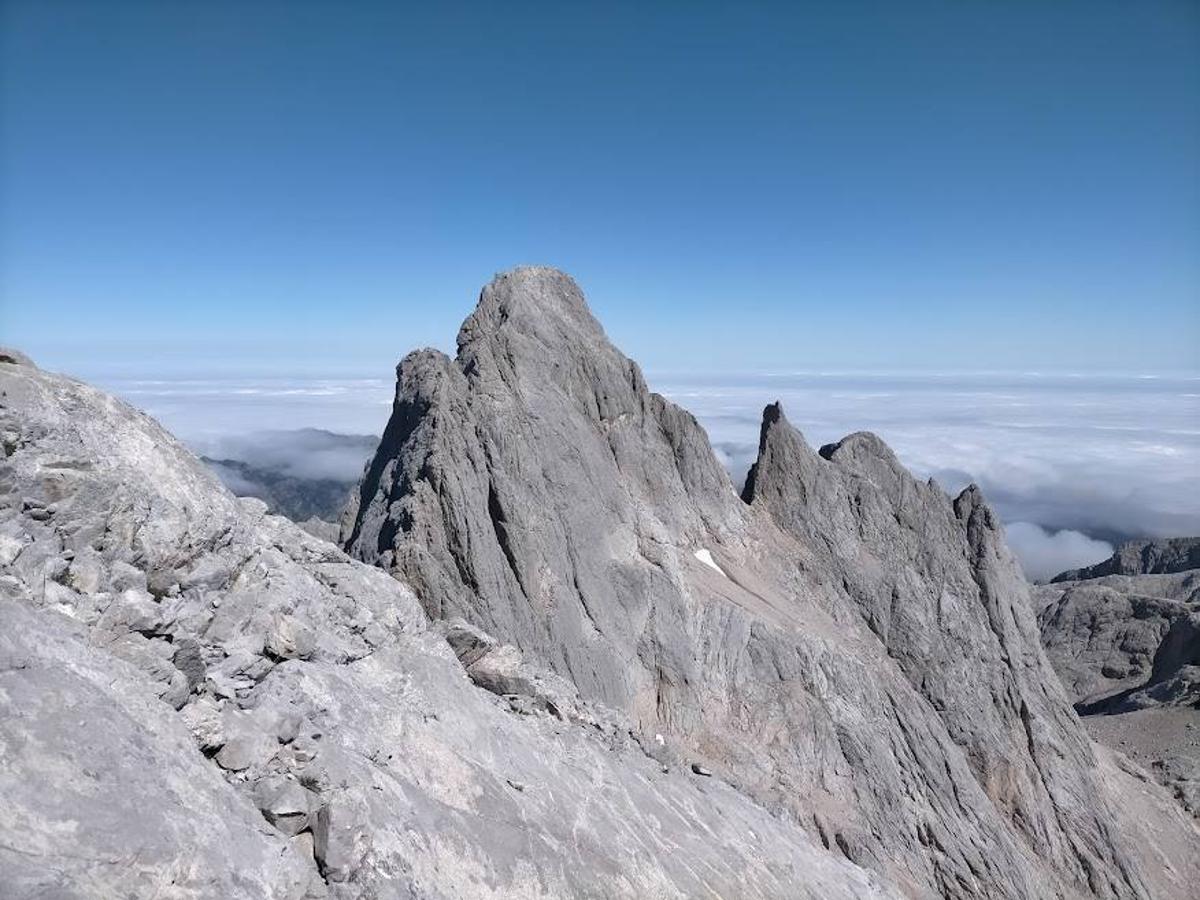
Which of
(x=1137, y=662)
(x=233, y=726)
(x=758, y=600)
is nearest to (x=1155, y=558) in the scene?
(x=1137, y=662)

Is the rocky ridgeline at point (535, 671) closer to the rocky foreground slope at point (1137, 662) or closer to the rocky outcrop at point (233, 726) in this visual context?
the rocky outcrop at point (233, 726)

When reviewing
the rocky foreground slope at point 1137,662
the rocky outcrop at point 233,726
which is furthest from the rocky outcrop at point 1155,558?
the rocky outcrop at point 233,726

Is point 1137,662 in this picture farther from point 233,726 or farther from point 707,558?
point 233,726

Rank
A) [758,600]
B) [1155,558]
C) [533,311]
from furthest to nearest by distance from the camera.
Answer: [1155,558] → [533,311] → [758,600]

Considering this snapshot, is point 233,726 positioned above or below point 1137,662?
above

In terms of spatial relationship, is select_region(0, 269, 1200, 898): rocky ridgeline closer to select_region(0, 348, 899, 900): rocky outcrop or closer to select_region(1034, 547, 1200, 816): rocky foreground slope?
select_region(0, 348, 899, 900): rocky outcrop

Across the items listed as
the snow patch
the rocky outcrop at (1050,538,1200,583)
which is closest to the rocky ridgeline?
the snow patch
